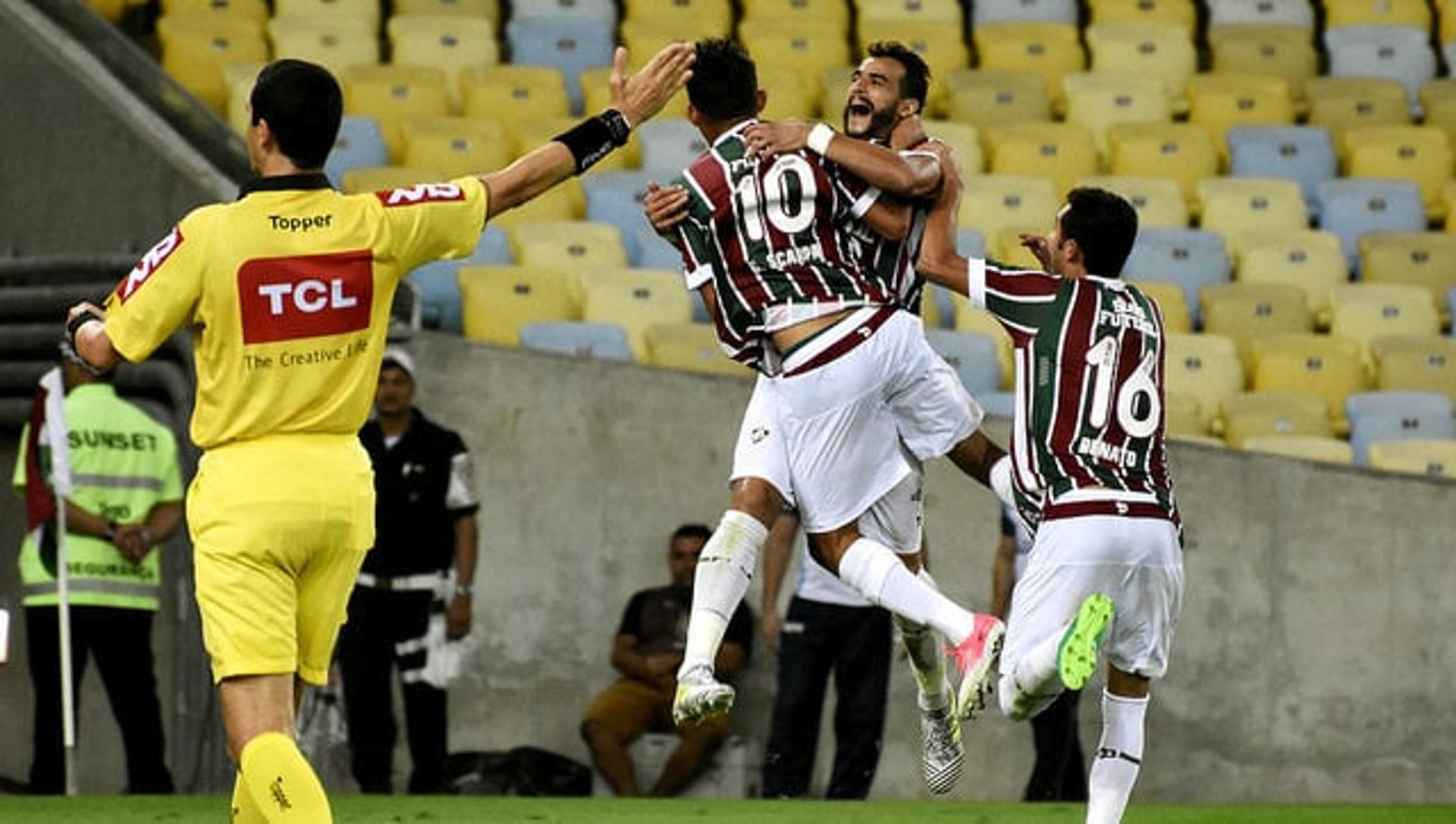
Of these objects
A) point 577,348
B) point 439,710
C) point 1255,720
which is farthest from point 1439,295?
point 439,710

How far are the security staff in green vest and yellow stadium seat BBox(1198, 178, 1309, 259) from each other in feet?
21.5

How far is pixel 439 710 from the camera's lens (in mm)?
15258

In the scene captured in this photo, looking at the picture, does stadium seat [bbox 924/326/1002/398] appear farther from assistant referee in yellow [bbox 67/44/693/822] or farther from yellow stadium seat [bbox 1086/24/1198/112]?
assistant referee in yellow [bbox 67/44/693/822]

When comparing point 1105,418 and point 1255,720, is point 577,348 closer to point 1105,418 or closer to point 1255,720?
point 1255,720

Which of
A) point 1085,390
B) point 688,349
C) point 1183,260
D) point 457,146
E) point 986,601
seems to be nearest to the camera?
point 1085,390

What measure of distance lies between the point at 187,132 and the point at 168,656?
110 inches

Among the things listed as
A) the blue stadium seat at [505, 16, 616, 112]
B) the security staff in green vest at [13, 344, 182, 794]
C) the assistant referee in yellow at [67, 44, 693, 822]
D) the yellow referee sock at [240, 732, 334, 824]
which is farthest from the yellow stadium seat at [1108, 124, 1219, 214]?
the yellow referee sock at [240, 732, 334, 824]

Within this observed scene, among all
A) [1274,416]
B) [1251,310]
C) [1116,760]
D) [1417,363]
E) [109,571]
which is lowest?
[1116,760]

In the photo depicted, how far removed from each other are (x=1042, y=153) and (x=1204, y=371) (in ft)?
7.66

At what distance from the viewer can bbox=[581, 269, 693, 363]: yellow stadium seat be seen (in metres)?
16.9

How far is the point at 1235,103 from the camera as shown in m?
19.7

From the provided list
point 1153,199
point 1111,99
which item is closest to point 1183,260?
point 1153,199

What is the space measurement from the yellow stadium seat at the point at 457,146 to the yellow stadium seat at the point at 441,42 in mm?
1559

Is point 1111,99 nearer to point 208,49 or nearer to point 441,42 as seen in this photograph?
point 441,42
